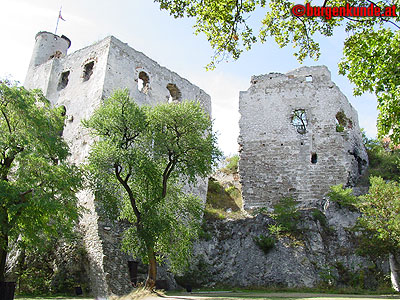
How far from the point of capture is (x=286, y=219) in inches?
614

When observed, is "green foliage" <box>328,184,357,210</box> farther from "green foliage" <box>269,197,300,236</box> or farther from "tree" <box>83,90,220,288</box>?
"tree" <box>83,90,220,288</box>

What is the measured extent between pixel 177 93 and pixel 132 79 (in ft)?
10.6

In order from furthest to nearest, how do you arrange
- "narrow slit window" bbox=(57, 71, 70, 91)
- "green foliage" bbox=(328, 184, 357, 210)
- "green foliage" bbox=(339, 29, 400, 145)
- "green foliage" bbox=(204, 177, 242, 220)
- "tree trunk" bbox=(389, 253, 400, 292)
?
"narrow slit window" bbox=(57, 71, 70, 91)
"green foliage" bbox=(204, 177, 242, 220)
"green foliage" bbox=(328, 184, 357, 210)
"tree trunk" bbox=(389, 253, 400, 292)
"green foliage" bbox=(339, 29, 400, 145)

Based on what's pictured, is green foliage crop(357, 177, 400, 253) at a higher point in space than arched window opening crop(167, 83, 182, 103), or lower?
lower

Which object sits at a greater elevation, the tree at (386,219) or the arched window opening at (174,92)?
the arched window opening at (174,92)

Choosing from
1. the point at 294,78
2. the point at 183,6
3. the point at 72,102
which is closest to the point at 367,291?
the point at 183,6

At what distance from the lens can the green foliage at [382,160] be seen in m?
18.2

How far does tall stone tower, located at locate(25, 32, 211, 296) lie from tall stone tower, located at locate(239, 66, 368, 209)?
10.1 feet

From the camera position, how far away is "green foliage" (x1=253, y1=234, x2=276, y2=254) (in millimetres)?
14847

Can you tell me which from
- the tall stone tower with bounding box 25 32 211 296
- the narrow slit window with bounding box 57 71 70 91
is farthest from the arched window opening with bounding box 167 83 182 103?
the narrow slit window with bounding box 57 71 70 91

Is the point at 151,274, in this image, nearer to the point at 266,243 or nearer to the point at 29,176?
the point at 29,176

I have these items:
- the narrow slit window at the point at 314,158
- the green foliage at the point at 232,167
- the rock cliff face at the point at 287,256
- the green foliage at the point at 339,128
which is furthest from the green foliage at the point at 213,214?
the green foliage at the point at 339,128

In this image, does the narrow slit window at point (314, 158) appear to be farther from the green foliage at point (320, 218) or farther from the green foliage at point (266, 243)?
the green foliage at point (266, 243)

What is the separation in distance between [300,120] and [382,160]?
4.83m
